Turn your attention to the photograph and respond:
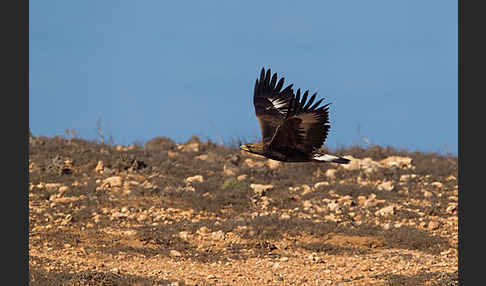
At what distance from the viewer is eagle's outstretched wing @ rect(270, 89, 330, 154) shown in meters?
7.68

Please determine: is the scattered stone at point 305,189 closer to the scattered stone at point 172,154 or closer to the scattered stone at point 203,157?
the scattered stone at point 203,157

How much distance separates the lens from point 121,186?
634 inches

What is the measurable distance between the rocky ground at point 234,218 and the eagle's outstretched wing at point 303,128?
10.7ft

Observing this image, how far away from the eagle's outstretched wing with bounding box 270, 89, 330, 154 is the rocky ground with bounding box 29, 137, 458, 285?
128 inches

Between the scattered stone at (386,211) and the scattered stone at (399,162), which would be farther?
the scattered stone at (399,162)

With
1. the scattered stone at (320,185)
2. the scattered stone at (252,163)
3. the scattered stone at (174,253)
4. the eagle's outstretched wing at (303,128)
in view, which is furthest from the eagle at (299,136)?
the scattered stone at (252,163)

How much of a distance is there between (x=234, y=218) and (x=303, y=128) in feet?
21.4

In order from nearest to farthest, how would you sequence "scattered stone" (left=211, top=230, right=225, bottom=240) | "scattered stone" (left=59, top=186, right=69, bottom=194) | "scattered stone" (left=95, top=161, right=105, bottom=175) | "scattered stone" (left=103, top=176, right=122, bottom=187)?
"scattered stone" (left=211, top=230, right=225, bottom=240) → "scattered stone" (left=59, top=186, right=69, bottom=194) → "scattered stone" (left=103, top=176, right=122, bottom=187) → "scattered stone" (left=95, top=161, right=105, bottom=175)

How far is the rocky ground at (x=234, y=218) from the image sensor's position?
1098 cm

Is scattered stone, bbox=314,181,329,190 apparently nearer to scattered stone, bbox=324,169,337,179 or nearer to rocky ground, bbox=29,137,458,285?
rocky ground, bbox=29,137,458,285

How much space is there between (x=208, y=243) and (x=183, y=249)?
621mm

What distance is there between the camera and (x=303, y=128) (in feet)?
25.7

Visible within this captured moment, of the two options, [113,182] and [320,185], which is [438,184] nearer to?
[320,185]

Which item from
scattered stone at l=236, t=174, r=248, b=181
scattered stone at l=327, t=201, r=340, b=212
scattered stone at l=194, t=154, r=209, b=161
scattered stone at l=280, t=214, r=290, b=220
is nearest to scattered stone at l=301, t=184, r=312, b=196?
scattered stone at l=327, t=201, r=340, b=212
